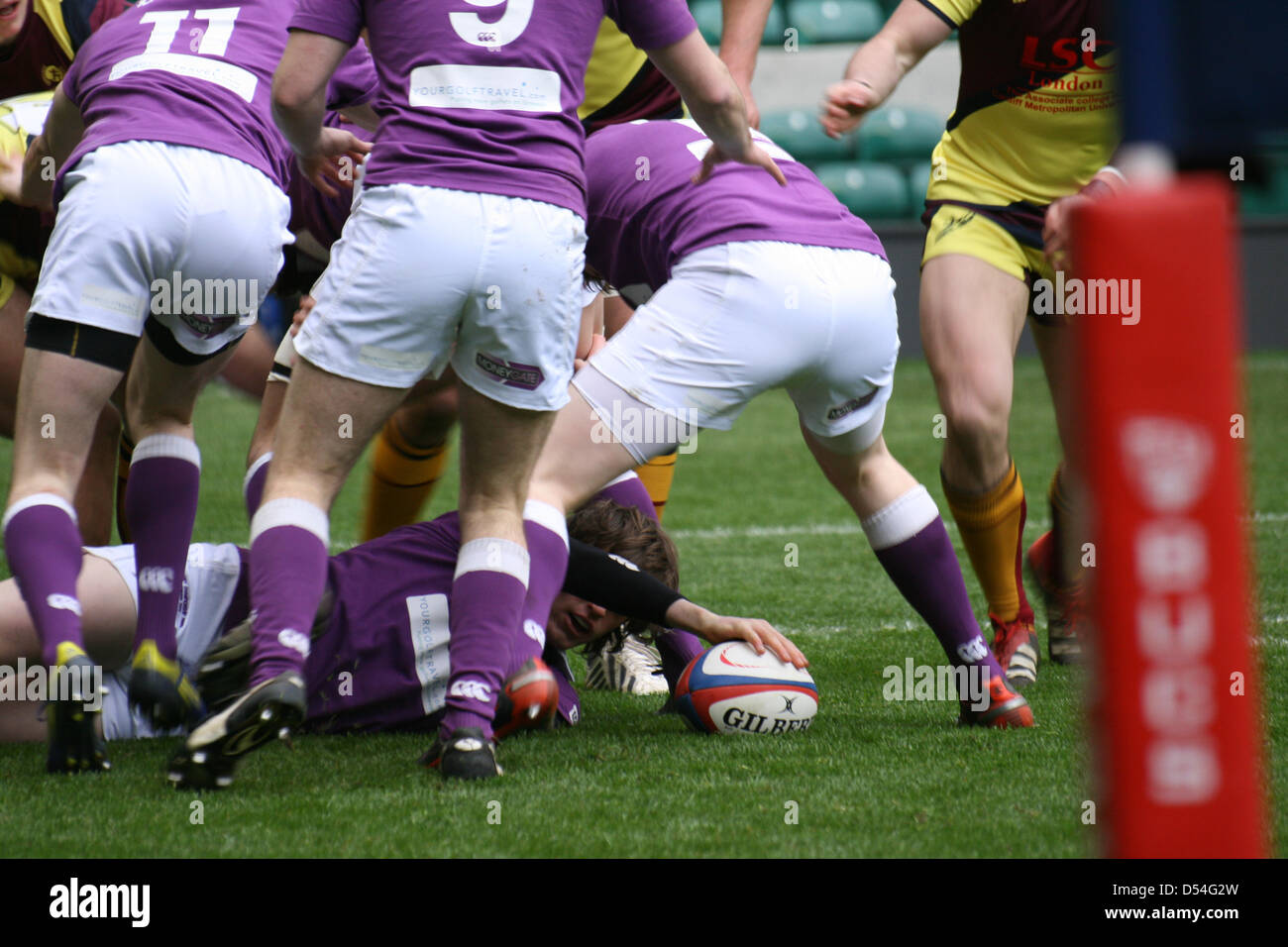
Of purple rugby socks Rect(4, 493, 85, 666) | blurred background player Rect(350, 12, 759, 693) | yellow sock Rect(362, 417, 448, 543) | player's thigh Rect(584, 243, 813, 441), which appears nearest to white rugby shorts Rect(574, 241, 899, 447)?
player's thigh Rect(584, 243, 813, 441)

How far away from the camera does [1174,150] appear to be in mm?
1028

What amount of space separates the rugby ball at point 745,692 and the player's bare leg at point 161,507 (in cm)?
101

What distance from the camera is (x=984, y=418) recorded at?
3.35m

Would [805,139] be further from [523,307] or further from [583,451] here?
[523,307]

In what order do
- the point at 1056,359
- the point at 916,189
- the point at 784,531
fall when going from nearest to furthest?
the point at 1056,359 < the point at 784,531 < the point at 916,189

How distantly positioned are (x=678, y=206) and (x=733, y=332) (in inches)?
12.4

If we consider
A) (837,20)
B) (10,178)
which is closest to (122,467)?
(10,178)

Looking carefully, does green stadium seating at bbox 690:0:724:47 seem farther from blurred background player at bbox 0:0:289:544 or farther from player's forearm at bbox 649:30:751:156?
player's forearm at bbox 649:30:751:156

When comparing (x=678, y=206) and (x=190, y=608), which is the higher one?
(x=678, y=206)

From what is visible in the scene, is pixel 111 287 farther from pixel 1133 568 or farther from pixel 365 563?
pixel 1133 568

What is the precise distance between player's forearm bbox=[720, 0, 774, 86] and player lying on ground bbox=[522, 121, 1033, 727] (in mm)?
794

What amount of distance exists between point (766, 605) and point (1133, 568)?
347cm

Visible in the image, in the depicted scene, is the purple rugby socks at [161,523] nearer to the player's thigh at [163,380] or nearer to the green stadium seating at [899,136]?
the player's thigh at [163,380]

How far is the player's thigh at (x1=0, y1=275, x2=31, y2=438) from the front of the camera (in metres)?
3.72
